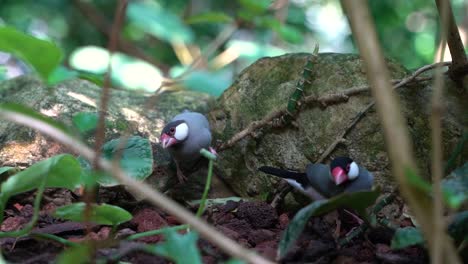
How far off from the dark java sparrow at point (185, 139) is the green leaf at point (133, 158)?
9.5 inches

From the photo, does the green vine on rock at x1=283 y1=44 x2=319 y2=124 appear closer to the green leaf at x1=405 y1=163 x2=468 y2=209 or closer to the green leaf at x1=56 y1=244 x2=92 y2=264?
the green leaf at x1=405 y1=163 x2=468 y2=209

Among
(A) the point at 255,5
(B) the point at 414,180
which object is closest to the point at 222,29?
(A) the point at 255,5

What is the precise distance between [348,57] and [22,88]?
1.29m

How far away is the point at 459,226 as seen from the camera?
4.44 ft

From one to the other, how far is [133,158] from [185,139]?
1.24 ft

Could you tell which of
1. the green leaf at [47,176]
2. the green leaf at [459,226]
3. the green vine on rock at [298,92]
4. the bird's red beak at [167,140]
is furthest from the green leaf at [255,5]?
the green leaf at [459,226]

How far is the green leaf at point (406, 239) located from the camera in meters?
1.25

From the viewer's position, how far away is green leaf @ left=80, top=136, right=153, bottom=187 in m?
1.60

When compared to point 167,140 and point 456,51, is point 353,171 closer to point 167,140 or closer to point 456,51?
point 456,51

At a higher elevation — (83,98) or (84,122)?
(83,98)

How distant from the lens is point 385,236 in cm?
158

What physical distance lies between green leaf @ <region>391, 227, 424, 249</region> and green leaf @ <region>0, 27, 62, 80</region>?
2.51 feet

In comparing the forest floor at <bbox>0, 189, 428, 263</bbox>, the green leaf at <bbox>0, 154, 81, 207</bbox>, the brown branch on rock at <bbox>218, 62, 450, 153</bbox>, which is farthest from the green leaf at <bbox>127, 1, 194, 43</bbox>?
the brown branch on rock at <bbox>218, 62, 450, 153</bbox>

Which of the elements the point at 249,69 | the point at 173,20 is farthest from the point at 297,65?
the point at 173,20
